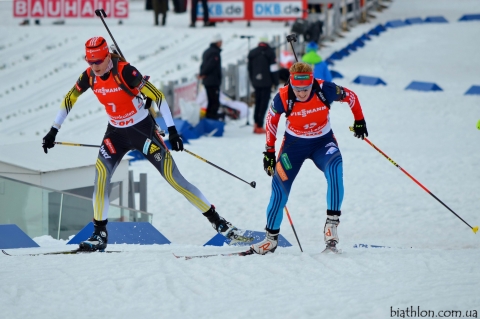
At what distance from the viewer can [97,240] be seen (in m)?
7.75

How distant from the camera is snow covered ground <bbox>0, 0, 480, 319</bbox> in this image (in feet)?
20.0

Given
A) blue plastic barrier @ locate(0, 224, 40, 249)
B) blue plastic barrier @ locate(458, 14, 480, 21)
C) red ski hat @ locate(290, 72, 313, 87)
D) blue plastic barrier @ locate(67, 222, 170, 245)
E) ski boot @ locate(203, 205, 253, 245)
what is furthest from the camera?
blue plastic barrier @ locate(458, 14, 480, 21)

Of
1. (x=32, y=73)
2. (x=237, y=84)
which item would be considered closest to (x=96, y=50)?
(x=237, y=84)

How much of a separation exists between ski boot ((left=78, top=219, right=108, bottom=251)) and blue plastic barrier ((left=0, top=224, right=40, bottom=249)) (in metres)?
0.81

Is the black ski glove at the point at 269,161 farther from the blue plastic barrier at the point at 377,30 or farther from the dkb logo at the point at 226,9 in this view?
the blue plastic barrier at the point at 377,30

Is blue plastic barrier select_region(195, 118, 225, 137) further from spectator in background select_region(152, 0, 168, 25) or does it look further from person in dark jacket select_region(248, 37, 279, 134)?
spectator in background select_region(152, 0, 168, 25)

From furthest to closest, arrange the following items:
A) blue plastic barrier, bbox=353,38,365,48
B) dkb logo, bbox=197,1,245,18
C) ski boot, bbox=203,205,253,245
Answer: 1. blue plastic barrier, bbox=353,38,365,48
2. dkb logo, bbox=197,1,245,18
3. ski boot, bbox=203,205,253,245

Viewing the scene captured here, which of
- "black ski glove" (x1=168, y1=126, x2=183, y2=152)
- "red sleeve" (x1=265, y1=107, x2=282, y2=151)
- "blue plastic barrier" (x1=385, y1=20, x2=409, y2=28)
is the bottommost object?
"blue plastic barrier" (x1=385, y1=20, x2=409, y2=28)

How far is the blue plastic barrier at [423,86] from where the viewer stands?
63.4 feet

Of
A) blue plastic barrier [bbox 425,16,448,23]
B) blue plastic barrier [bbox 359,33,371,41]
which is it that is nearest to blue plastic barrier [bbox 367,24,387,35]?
blue plastic barrier [bbox 359,33,371,41]

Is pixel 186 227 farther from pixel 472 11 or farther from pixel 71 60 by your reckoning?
pixel 472 11

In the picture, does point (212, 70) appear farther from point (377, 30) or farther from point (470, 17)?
point (470, 17)

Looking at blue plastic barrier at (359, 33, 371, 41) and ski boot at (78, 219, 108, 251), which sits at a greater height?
ski boot at (78, 219, 108, 251)

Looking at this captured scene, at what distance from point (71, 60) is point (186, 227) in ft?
40.2
